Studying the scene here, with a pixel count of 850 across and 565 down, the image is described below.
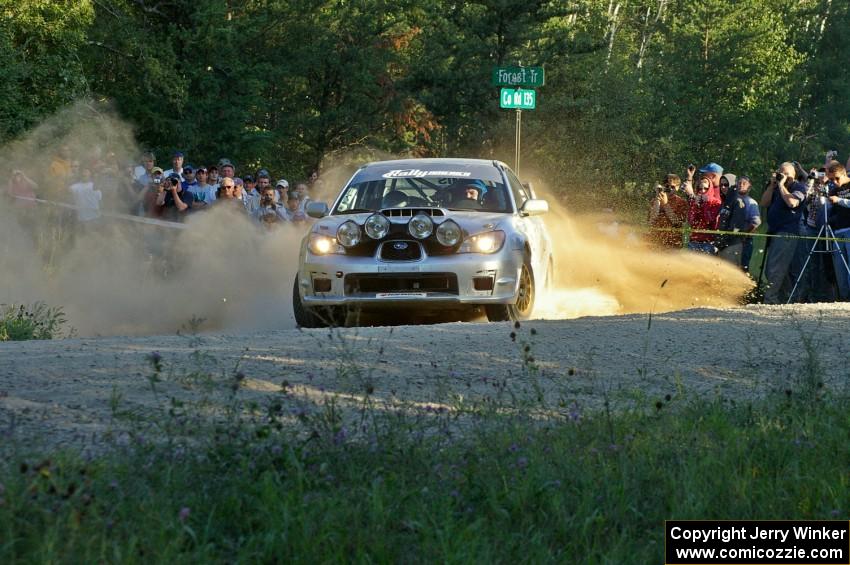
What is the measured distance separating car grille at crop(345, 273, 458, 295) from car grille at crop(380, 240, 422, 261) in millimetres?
163

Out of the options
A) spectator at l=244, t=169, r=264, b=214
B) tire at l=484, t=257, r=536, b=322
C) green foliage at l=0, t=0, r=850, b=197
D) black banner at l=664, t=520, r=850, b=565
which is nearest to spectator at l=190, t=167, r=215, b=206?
spectator at l=244, t=169, r=264, b=214

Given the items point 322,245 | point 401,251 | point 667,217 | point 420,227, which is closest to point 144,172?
point 667,217

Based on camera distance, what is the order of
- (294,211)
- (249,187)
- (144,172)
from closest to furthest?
(294,211) → (144,172) → (249,187)

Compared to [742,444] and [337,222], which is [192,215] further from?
[742,444]

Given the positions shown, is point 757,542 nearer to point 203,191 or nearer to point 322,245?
point 322,245

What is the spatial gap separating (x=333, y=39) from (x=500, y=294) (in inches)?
1364

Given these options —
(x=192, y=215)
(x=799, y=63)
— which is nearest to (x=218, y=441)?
(x=192, y=215)

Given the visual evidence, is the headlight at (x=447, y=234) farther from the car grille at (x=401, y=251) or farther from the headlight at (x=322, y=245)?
the headlight at (x=322, y=245)

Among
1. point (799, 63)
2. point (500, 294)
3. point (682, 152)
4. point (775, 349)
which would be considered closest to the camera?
point (775, 349)

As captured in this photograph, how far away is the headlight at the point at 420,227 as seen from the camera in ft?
38.6

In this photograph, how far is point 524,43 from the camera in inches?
1683

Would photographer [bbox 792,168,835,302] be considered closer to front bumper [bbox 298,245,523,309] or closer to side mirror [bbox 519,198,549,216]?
side mirror [bbox 519,198,549,216]

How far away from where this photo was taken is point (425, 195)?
12867 millimetres

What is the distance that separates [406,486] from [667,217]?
542 inches
